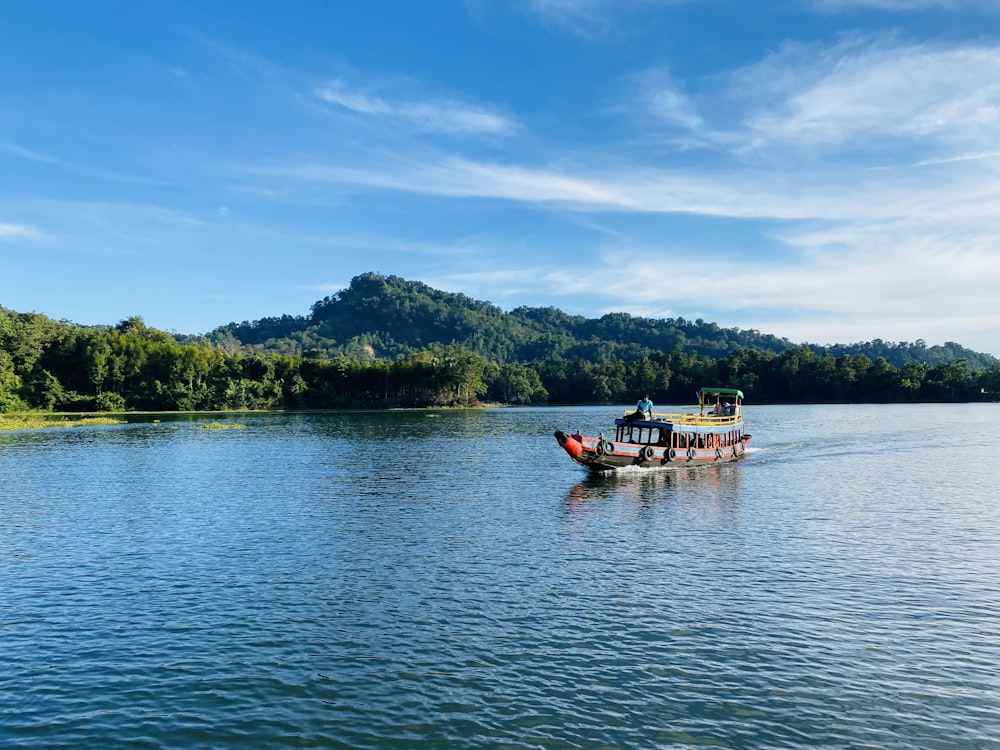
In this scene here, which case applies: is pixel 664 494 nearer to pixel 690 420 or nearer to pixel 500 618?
pixel 690 420

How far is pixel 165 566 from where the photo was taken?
3102 centimetres

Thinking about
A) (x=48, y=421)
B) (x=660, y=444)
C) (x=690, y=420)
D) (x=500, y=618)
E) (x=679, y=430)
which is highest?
(x=690, y=420)

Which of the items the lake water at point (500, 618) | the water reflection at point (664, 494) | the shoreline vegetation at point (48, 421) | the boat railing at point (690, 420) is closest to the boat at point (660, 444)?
the boat railing at point (690, 420)

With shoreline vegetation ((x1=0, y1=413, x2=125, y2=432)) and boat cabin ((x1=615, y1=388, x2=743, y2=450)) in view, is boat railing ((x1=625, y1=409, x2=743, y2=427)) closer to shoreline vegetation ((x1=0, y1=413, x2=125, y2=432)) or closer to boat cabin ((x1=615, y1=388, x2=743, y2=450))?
boat cabin ((x1=615, y1=388, x2=743, y2=450))

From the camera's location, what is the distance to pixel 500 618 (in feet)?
78.0

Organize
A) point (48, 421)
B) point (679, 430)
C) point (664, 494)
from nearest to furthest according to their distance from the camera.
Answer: point (664, 494)
point (679, 430)
point (48, 421)

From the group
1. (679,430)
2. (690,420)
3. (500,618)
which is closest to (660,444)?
(679,430)

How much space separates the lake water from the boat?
10.8 meters

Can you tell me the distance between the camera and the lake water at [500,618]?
16859 mm

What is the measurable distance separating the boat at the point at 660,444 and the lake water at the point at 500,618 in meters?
10.8

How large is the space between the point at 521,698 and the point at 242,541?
75.2 feet

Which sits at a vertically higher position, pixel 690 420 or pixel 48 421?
pixel 690 420

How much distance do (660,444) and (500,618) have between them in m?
46.4

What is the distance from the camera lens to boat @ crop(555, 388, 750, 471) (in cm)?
6138
